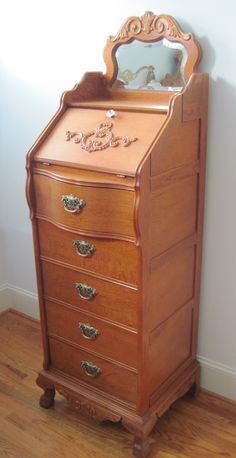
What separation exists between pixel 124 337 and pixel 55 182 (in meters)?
0.57

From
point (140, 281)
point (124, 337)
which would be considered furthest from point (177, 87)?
point (124, 337)

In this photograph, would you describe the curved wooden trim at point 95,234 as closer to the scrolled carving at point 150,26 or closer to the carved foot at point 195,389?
the scrolled carving at point 150,26

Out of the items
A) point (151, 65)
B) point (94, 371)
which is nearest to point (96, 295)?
point (94, 371)

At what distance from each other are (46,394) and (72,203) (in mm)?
878

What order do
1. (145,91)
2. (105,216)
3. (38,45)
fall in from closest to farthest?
1. (105,216)
2. (145,91)
3. (38,45)

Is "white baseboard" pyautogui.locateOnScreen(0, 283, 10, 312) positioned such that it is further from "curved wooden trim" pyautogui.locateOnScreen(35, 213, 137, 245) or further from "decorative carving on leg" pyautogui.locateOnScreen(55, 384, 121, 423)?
"curved wooden trim" pyautogui.locateOnScreen(35, 213, 137, 245)

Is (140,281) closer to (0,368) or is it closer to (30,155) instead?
(30,155)

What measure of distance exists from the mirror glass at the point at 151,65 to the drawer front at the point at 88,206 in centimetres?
50

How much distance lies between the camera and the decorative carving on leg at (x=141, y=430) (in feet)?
5.22

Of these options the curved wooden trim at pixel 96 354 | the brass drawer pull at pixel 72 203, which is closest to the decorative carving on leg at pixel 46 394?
the curved wooden trim at pixel 96 354

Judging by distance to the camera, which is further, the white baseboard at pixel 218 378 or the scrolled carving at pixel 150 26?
the white baseboard at pixel 218 378

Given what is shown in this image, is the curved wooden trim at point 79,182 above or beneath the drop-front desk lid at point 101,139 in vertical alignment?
beneath

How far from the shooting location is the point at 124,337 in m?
1.55

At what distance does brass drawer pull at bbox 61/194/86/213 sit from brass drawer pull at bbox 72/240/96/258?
0.39ft
